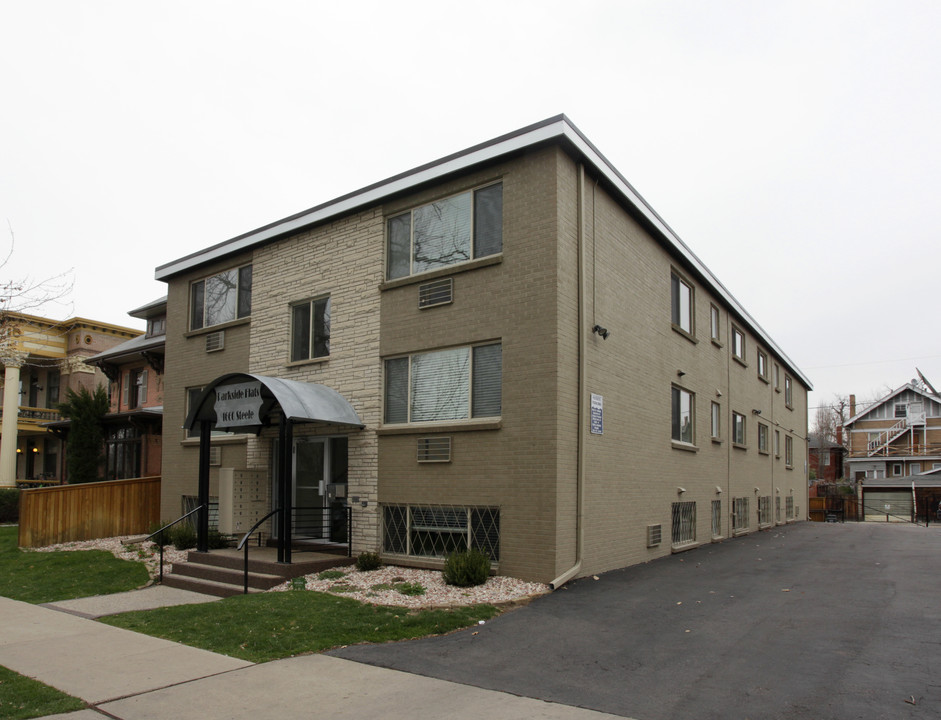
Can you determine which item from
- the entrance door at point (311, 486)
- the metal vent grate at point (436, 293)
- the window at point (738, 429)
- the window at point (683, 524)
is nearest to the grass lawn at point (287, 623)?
the entrance door at point (311, 486)

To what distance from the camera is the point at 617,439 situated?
43.1 ft

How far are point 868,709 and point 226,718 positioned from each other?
4.95 metres

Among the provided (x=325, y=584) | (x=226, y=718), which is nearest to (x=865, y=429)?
(x=325, y=584)

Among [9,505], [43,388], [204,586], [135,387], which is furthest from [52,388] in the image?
[204,586]

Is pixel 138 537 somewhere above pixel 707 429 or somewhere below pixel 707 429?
below

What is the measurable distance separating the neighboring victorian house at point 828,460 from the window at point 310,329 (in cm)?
5219

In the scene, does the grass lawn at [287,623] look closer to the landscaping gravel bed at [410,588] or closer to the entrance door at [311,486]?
the landscaping gravel bed at [410,588]

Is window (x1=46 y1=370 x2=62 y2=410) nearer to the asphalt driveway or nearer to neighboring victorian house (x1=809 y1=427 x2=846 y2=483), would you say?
the asphalt driveway

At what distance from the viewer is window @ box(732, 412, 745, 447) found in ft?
69.4

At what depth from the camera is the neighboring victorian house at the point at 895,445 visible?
4875cm

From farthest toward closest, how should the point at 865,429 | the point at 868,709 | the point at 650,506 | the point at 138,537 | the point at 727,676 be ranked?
1. the point at 865,429
2. the point at 138,537
3. the point at 650,506
4. the point at 727,676
5. the point at 868,709

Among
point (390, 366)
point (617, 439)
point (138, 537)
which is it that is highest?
point (390, 366)

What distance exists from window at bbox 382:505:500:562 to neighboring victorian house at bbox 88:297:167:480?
13.0 meters

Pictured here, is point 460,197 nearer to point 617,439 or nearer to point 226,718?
point 617,439
